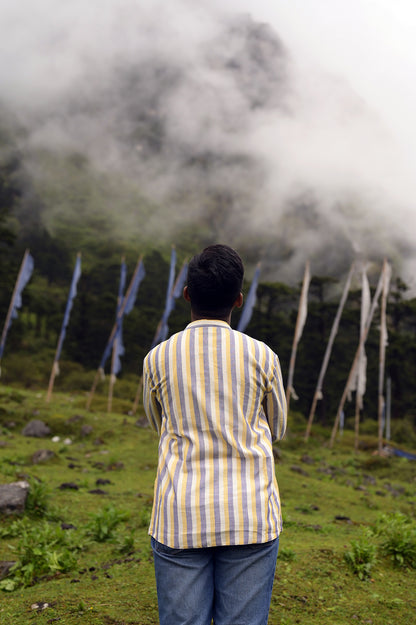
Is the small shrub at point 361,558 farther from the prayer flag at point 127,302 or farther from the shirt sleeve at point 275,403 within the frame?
the prayer flag at point 127,302

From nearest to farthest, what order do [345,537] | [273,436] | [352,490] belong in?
1. [273,436]
2. [345,537]
3. [352,490]

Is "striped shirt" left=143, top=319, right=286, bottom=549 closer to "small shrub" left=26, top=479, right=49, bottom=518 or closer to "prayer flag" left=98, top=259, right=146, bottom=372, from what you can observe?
"small shrub" left=26, top=479, right=49, bottom=518

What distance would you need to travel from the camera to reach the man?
78.0 inches

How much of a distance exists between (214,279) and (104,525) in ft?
17.2

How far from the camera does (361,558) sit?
529 cm

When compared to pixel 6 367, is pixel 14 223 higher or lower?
higher

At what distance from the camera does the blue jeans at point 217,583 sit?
201 cm

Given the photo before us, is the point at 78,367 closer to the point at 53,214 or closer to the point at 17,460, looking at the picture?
the point at 17,460

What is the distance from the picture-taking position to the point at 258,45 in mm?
172250

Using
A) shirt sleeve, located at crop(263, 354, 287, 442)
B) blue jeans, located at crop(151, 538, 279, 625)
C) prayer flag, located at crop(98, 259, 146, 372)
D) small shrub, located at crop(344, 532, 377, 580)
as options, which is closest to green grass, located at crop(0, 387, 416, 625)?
small shrub, located at crop(344, 532, 377, 580)

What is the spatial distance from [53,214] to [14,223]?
1865cm

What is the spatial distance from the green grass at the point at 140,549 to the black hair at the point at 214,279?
116 inches

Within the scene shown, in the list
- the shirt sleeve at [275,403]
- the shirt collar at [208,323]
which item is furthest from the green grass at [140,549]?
the shirt collar at [208,323]

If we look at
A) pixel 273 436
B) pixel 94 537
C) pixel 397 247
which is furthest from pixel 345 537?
pixel 397 247
